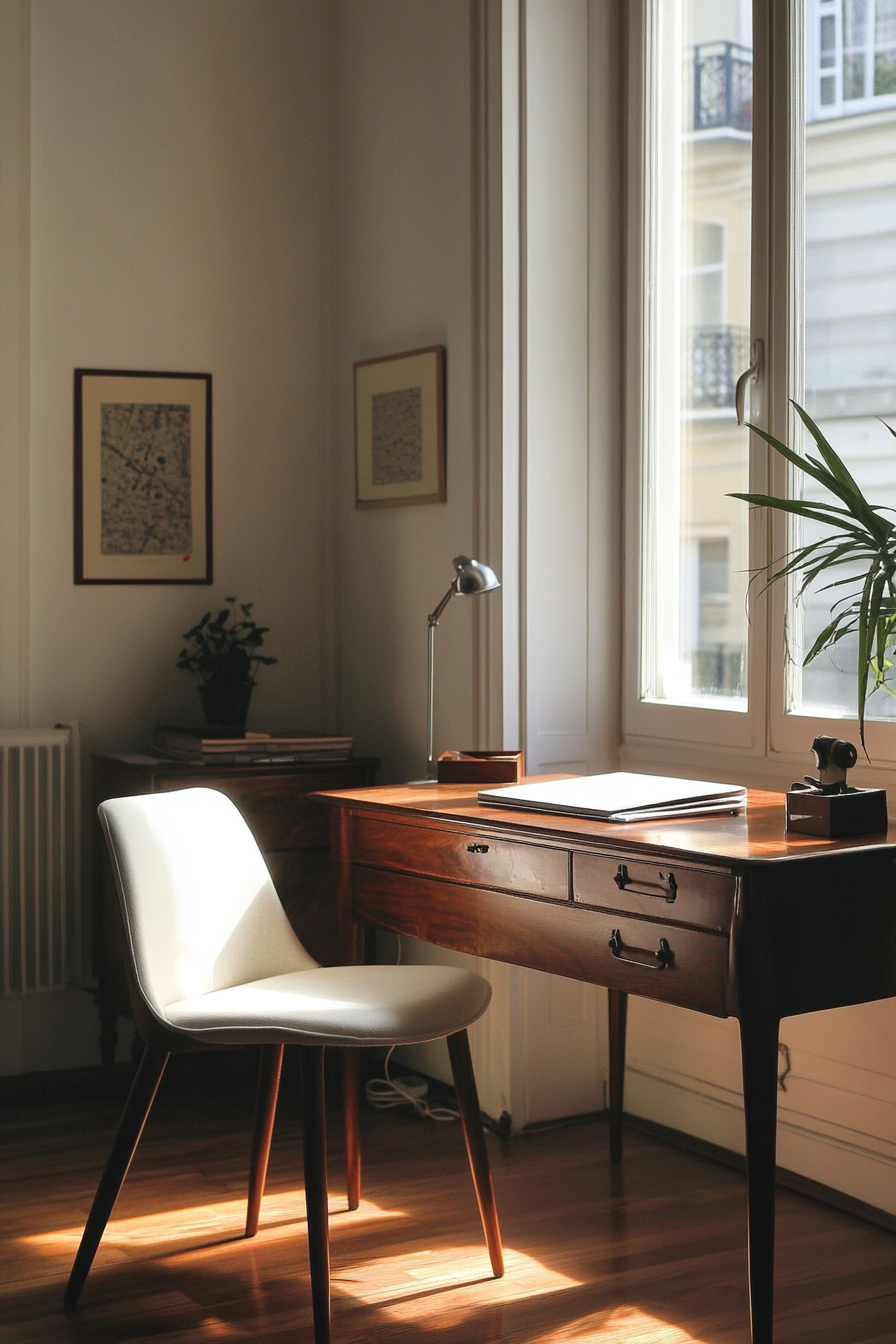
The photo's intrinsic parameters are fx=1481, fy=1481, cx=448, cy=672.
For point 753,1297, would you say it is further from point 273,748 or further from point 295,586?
point 295,586

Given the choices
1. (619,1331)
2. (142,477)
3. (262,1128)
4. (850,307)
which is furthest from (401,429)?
(619,1331)

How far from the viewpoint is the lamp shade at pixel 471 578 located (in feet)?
9.63

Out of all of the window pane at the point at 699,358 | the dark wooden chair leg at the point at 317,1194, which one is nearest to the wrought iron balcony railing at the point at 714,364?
the window pane at the point at 699,358

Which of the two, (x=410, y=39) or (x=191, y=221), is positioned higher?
(x=410, y=39)

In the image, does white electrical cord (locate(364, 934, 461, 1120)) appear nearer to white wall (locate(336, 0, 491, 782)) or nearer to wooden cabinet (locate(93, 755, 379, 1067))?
wooden cabinet (locate(93, 755, 379, 1067))

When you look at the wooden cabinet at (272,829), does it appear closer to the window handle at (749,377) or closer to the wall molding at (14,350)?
the wall molding at (14,350)

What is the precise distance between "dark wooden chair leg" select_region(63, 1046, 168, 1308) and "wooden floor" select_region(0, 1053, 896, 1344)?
6 centimetres

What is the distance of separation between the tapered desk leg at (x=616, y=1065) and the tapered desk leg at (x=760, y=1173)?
3.45ft

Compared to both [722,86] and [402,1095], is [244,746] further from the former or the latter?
[722,86]

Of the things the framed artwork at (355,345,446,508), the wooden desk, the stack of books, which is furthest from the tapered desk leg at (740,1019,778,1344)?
the framed artwork at (355,345,446,508)

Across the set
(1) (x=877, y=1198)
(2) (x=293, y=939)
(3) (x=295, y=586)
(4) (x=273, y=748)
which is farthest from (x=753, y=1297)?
(3) (x=295, y=586)

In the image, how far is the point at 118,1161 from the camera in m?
2.38

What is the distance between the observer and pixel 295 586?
3.96 meters

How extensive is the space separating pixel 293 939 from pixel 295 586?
1456 mm
